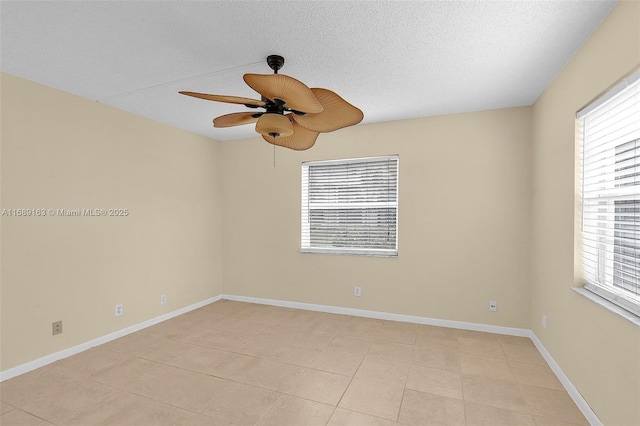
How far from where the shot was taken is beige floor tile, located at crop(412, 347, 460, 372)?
268 cm

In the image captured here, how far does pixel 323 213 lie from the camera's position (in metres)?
4.29

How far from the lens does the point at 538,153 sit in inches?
119

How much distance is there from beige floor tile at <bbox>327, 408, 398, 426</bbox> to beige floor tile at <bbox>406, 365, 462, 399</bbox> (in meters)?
0.48

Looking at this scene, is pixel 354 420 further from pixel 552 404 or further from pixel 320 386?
pixel 552 404

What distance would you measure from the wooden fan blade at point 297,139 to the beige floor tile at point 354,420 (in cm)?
193

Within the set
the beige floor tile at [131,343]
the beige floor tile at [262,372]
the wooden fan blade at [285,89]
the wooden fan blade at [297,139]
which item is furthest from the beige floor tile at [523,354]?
the beige floor tile at [131,343]

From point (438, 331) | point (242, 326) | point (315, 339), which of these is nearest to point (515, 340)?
point (438, 331)

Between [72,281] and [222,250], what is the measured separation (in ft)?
6.88

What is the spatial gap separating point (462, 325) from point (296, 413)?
2343 millimetres

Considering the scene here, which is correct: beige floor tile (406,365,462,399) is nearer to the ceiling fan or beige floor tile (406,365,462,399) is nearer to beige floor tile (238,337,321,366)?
beige floor tile (238,337,321,366)

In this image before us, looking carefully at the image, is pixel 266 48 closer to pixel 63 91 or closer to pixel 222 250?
pixel 63 91

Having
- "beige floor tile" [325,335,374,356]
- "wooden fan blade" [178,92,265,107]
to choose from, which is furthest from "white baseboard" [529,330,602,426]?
"wooden fan blade" [178,92,265,107]

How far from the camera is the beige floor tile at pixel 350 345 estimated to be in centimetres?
298

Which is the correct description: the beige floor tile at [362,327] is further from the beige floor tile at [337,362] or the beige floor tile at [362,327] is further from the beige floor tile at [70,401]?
the beige floor tile at [70,401]
